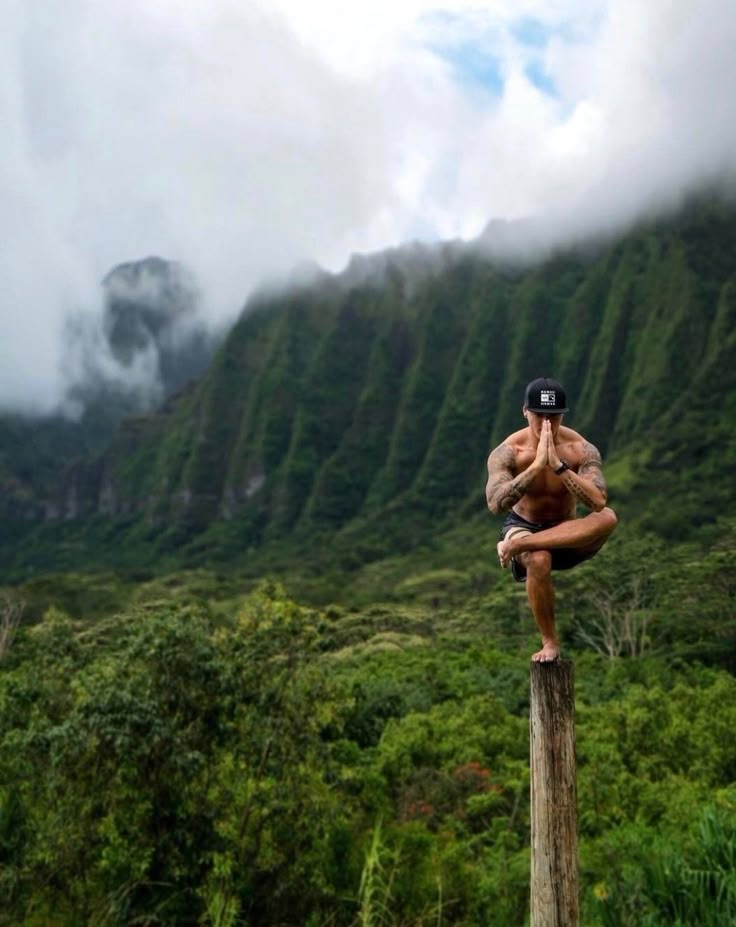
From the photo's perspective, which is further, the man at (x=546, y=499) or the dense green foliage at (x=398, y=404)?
the dense green foliage at (x=398, y=404)

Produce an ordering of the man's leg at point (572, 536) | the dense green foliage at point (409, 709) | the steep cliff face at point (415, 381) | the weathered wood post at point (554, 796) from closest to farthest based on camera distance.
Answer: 1. the weathered wood post at point (554, 796)
2. the man's leg at point (572, 536)
3. the dense green foliage at point (409, 709)
4. the steep cliff face at point (415, 381)

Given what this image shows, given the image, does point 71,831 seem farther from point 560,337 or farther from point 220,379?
point 220,379

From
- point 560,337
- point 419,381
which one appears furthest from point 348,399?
point 560,337

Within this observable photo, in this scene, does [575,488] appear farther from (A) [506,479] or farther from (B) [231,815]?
(B) [231,815]

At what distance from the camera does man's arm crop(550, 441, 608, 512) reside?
4070 mm

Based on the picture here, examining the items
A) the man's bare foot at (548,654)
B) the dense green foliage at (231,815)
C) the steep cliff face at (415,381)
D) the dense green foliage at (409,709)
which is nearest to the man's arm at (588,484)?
the man's bare foot at (548,654)

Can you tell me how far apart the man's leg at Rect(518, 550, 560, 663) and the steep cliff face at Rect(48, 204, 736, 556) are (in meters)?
83.8

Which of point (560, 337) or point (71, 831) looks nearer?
point (71, 831)

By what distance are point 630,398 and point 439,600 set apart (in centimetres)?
5340

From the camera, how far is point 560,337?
5202 inches

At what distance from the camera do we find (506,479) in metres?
4.21

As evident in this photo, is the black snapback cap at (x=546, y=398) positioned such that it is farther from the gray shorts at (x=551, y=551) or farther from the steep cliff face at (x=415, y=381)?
the steep cliff face at (x=415, y=381)

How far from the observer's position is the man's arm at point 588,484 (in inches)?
160

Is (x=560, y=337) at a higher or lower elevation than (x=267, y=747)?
higher
